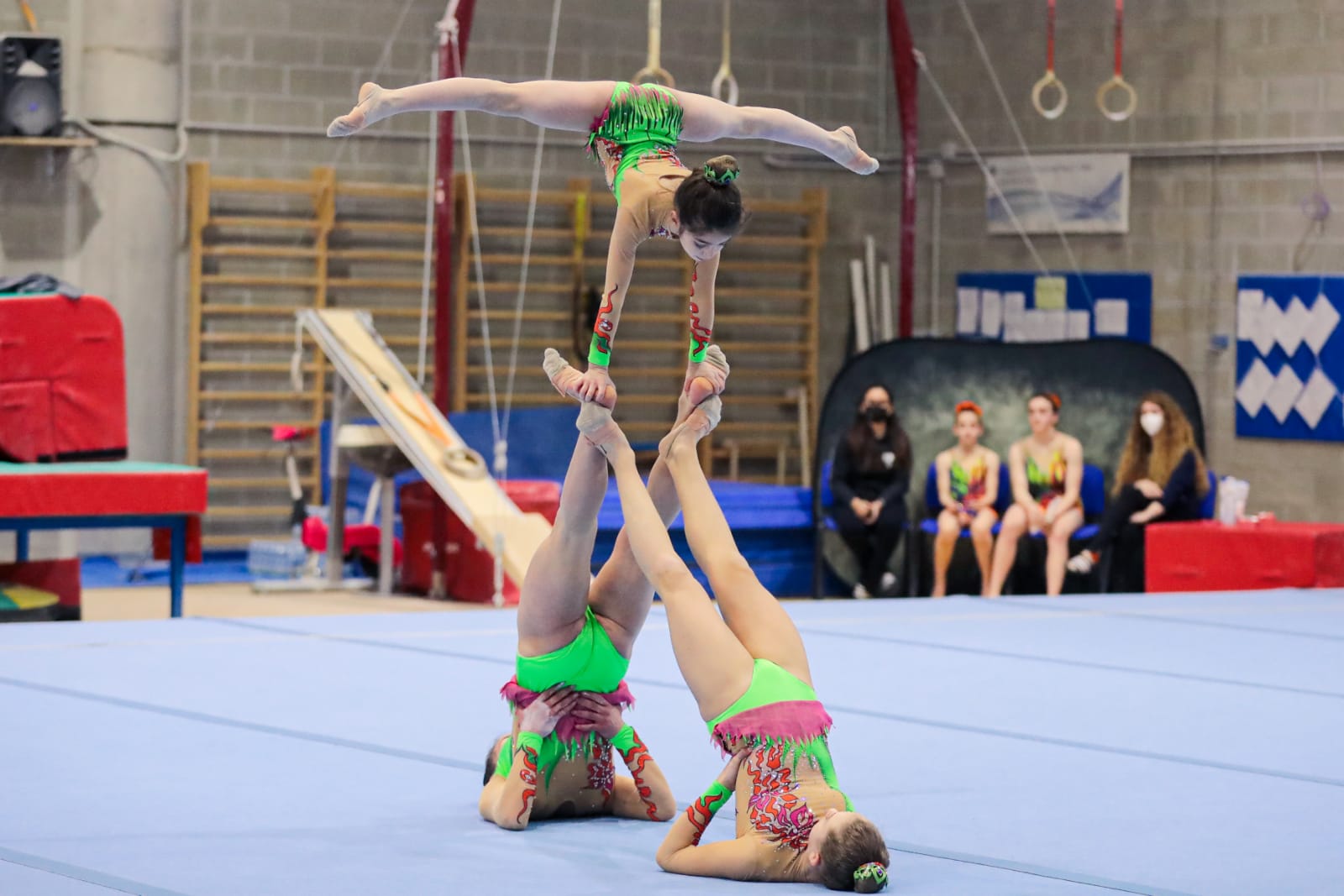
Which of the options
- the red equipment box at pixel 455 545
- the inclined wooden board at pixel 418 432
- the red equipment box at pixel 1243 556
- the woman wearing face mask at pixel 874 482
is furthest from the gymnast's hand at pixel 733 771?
the woman wearing face mask at pixel 874 482

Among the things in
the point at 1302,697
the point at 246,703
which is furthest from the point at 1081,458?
the point at 246,703

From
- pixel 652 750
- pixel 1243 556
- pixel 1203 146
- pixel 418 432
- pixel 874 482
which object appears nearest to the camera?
pixel 652 750

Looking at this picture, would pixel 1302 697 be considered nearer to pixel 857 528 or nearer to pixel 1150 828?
pixel 1150 828

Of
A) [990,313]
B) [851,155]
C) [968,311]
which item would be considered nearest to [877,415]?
[990,313]

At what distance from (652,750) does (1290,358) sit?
260 inches

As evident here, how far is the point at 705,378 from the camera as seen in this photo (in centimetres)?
305

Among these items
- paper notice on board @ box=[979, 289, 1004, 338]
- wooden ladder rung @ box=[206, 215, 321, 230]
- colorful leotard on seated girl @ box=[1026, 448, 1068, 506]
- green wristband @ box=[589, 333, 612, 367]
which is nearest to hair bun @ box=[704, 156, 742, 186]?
green wristband @ box=[589, 333, 612, 367]

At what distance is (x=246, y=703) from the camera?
389cm

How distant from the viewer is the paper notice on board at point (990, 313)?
1076cm

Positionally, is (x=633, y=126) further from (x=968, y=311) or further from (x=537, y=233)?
(x=968, y=311)

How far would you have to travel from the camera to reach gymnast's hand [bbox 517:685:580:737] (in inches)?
115

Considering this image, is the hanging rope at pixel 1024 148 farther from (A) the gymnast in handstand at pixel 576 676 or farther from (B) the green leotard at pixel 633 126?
(A) the gymnast in handstand at pixel 576 676

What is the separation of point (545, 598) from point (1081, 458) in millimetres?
5574

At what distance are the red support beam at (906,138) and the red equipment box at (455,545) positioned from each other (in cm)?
216
